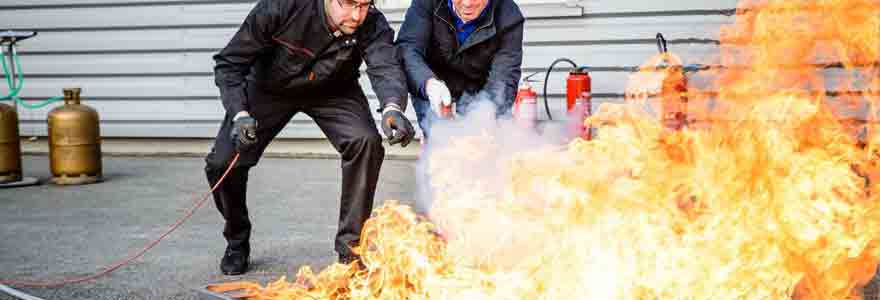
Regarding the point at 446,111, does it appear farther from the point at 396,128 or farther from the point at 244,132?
the point at 244,132

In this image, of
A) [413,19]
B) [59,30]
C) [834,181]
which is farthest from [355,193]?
[59,30]

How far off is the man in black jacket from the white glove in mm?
213

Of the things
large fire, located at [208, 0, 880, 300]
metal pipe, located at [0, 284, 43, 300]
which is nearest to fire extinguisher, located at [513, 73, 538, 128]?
large fire, located at [208, 0, 880, 300]

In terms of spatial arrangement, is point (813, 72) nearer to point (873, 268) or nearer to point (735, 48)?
point (735, 48)

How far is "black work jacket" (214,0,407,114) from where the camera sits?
15.9 feet

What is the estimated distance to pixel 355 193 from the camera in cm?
482

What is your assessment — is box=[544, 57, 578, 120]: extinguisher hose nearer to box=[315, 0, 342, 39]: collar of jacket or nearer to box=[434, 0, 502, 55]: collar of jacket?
box=[434, 0, 502, 55]: collar of jacket

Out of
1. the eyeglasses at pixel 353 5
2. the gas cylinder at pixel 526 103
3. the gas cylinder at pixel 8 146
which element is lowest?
the gas cylinder at pixel 8 146

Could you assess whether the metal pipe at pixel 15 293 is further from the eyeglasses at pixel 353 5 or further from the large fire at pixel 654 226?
the eyeglasses at pixel 353 5

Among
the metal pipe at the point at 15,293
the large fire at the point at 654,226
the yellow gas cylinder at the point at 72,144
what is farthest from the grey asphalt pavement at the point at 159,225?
the large fire at the point at 654,226

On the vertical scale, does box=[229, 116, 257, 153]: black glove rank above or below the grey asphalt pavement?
above

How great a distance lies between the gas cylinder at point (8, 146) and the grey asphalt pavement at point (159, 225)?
0.82ft

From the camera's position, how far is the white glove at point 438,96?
16.8 ft

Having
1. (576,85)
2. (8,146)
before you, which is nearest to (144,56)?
(8,146)
